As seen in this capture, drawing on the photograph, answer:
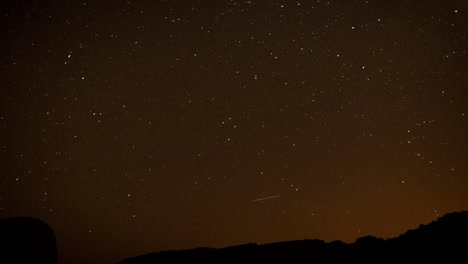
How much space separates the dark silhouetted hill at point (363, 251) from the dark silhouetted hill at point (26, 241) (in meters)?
2.21

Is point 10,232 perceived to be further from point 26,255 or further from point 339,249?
point 339,249

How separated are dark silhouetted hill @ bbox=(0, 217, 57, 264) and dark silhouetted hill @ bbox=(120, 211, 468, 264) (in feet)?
7.25

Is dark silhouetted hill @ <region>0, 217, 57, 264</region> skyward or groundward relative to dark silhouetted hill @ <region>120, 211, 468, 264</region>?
skyward

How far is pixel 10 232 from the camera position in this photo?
32.4 ft

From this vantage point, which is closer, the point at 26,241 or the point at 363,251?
the point at 363,251

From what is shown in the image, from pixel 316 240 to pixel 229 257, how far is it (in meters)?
1.60

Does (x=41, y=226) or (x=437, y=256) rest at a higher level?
(x=41, y=226)

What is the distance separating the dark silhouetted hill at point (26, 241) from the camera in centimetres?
963

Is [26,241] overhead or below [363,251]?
overhead

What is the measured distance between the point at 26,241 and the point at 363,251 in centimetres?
688

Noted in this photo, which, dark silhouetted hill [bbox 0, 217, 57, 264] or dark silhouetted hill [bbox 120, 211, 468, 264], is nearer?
dark silhouetted hill [bbox 120, 211, 468, 264]

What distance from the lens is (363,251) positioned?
7836mm

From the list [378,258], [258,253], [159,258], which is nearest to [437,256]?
[378,258]

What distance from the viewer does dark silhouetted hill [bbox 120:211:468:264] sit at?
7.07 metres
